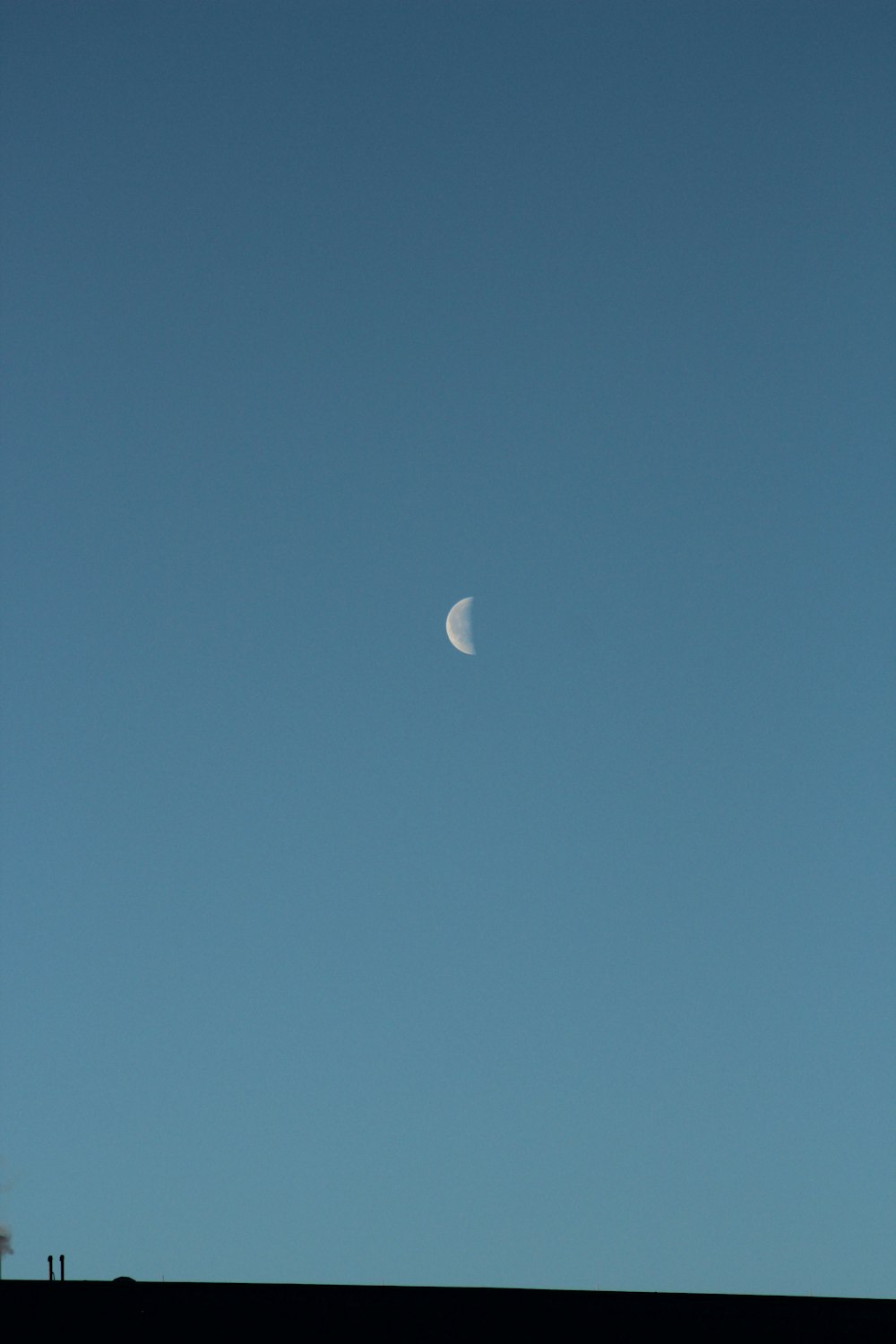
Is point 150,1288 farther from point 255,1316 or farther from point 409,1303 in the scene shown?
point 409,1303

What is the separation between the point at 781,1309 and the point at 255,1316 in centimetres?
1167

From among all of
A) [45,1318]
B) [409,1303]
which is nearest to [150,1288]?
[45,1318]

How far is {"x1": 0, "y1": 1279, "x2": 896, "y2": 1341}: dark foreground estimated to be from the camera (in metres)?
32.5

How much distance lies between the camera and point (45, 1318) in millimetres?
34250

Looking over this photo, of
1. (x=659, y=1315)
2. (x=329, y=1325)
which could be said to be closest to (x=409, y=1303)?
(x=329, y=1325)

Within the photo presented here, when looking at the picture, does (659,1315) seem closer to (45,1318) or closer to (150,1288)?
(150,1288)

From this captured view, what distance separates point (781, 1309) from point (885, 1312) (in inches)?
87.2

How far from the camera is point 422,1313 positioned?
3372 cm

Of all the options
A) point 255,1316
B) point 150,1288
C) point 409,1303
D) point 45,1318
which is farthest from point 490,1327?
point 45,1318

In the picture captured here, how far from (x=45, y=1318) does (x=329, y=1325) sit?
257 inches

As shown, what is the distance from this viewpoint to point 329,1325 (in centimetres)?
3362

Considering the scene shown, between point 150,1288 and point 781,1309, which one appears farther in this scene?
point 150,1288

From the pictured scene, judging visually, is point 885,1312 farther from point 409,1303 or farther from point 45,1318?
point 45,1318

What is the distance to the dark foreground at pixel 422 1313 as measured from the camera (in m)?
32.5
